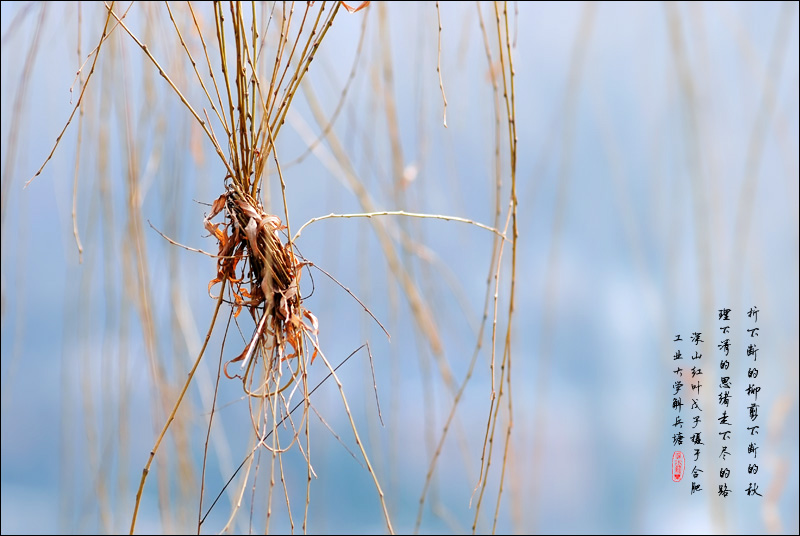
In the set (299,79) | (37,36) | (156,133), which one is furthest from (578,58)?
(37,36)

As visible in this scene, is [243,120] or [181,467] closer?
[243,120]

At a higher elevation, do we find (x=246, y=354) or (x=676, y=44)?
(x=676, y=44)

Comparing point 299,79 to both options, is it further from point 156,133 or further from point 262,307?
point 156,133

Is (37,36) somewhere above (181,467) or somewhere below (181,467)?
above

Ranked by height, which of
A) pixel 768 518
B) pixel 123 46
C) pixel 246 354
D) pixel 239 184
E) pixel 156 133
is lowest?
pixel 768 518

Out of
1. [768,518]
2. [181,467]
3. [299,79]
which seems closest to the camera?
[299,79]

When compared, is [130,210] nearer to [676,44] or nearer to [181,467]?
[181,467]

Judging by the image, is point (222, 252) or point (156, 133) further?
point (156, 133)

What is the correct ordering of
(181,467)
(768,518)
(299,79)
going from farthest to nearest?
(181,467) < (768,518) < (299,79)

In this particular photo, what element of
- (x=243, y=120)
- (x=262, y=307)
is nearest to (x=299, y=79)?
(x=243, y=120)
